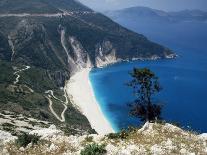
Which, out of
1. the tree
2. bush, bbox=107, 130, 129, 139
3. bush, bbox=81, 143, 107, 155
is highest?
bush, bbox=107, 130, 129, 139

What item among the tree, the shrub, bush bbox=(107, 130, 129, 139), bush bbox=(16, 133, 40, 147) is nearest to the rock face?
the shrub

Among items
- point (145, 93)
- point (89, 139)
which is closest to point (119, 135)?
point (89, 139)

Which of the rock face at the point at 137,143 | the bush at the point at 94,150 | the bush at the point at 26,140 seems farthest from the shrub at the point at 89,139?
the bush at the point at 26,140

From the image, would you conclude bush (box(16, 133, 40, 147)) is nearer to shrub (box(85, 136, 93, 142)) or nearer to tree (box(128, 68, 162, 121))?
shrub (box(85, 136, 93, 142))

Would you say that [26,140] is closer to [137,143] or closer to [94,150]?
[94,150]

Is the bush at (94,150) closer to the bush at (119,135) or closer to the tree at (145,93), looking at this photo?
the bush at (119,135)

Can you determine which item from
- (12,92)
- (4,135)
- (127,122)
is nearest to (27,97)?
(12,92)

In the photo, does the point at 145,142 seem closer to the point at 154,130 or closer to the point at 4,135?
the point at 154,130
